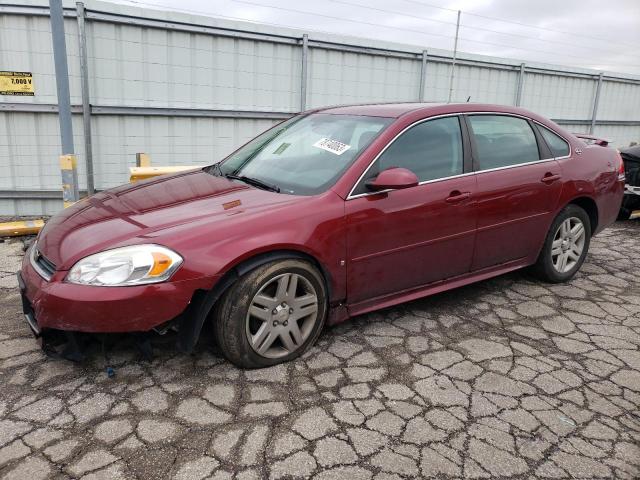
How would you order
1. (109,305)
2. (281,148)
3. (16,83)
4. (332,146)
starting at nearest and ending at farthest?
(109,305)
(332,146)
(281,148)
(16,83)

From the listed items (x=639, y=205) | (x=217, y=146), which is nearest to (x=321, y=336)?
(x=217, y=146)

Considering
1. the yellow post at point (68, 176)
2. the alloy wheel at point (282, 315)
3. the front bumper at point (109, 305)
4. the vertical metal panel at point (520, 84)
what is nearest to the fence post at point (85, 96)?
the yellow post at point (68, 176)

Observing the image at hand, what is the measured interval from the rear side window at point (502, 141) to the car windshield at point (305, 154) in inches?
31.6

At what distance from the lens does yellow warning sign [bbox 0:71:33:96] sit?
6.09m

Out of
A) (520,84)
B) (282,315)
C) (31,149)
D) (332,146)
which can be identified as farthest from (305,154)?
(520,84)

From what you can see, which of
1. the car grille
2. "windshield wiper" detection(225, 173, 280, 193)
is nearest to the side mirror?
"windshield wiper" detection(225, 173, 280, 193)

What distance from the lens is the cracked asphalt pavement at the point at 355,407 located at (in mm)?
2332

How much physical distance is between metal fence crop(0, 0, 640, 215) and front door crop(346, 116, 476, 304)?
4305 millimetres

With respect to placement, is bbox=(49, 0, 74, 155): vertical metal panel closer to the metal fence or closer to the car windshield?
the metal fence

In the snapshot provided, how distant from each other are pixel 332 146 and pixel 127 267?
1601 mm

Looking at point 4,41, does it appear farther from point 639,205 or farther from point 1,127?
point 639,205

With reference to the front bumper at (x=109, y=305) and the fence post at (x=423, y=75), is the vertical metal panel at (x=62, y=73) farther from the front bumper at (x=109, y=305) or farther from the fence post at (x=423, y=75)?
the fence post at (x=423, y=75)

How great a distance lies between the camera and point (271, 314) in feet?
9.90

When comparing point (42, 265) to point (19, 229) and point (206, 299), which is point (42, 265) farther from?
point (19, 229)
